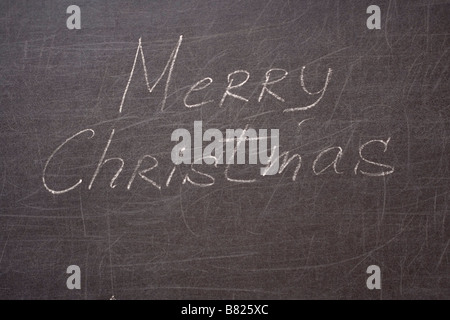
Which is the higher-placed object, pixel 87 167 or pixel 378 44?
pixel 378 44

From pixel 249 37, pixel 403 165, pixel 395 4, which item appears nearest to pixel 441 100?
pixel 403 165

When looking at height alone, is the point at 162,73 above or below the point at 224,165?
above

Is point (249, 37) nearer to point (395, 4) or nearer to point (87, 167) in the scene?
point (395, 4)

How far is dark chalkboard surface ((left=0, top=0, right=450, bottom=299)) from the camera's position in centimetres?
165

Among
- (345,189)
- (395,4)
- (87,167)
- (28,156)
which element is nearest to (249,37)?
(395,4)

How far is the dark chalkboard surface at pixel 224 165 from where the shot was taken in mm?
1654

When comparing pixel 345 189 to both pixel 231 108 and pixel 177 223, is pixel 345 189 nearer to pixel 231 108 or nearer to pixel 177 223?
pixel 231 108

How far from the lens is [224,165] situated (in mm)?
1685

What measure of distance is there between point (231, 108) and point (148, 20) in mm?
464

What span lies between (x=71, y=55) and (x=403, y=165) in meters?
1.33

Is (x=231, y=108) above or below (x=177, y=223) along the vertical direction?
above

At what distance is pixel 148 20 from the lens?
1.70 m

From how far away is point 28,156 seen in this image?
1.71 m

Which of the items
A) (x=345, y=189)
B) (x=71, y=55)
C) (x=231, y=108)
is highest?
(x=71, y=55)
